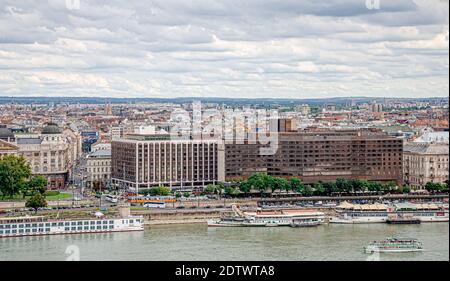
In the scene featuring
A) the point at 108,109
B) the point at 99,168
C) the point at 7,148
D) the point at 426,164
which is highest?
the point at 108,109

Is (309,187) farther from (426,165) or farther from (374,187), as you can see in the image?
(426,165)

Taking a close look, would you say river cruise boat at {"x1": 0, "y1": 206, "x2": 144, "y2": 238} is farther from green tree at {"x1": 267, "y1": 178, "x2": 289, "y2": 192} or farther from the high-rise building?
the high-rise building

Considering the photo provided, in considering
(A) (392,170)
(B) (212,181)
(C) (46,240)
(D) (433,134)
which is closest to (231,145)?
(B) (212,181)

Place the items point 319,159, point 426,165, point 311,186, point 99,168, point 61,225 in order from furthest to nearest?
point 99,168
point 426,165
point 319,159
point 311,186
point 61,225

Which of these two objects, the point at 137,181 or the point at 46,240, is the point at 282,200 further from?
the point at 46,240

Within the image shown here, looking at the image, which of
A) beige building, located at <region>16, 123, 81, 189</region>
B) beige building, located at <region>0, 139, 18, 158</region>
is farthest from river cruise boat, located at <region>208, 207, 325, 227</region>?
beige building, located at <region>0, 139, 18, 158</region>

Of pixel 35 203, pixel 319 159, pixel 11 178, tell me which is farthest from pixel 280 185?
pixel 35 203

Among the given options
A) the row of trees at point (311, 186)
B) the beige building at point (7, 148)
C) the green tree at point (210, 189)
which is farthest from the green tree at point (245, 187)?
the beige building at point (7, 148)
